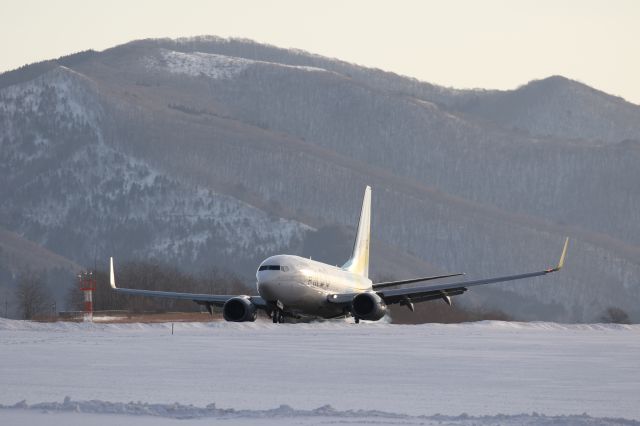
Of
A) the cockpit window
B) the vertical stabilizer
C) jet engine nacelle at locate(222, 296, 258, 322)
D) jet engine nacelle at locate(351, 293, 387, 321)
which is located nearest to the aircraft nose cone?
the cockpit window

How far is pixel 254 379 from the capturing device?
100ft

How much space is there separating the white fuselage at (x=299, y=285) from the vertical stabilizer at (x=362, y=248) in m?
12.8

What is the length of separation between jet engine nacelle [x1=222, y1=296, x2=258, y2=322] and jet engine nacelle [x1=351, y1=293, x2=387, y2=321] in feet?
19.3

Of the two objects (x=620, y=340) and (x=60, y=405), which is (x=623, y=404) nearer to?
(x=60, y=405)

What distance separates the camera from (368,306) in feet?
241

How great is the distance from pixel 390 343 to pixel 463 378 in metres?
19.8

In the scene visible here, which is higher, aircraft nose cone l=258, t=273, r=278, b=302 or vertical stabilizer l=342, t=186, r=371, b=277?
vertical stabilizer l=342, t=186, r=371, b=277

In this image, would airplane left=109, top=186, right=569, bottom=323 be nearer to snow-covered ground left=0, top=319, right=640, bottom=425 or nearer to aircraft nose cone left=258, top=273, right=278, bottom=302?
aircraft nose cone left=258, top=273, right=278, bottom=302

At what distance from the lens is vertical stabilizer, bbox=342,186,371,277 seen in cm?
8993

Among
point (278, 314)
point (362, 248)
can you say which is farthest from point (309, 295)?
point (362, 248)

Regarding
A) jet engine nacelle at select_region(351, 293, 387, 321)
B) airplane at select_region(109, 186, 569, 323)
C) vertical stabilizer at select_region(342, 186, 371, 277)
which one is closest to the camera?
airplane at select_region(109, 186, 569, 323)

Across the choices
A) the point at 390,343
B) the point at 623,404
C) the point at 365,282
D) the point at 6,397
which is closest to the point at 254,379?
the point at 6,397

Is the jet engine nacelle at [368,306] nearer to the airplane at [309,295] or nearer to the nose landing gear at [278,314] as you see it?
the airplane at [309,295]

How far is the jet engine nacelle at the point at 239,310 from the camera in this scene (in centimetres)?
7362
